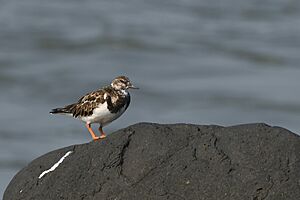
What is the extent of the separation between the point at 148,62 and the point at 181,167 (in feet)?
39.5

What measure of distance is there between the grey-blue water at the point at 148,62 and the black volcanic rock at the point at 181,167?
4.65 meters

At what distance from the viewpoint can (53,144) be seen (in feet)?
45.0

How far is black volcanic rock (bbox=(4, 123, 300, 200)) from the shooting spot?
22.6 ft

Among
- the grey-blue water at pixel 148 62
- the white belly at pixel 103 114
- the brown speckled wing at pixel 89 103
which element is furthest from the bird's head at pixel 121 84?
the grey-blue water at pixel 148 62

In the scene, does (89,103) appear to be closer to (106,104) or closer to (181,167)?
(106,104)

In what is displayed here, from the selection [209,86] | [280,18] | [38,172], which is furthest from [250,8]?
[38,172]

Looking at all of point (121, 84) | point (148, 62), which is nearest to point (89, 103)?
point (121, 84)

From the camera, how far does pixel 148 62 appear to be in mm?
19031

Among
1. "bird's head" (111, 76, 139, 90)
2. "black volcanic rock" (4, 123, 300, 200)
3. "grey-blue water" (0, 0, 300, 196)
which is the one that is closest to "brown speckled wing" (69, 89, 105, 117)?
"bird's head" (111, 76, 139, 90)

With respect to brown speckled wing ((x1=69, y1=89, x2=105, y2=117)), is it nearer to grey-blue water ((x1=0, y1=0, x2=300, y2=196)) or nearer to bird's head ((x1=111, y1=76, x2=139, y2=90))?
bird's head ((x1=111, y1=76, x2=139, y2=90))

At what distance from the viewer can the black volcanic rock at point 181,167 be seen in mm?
6895

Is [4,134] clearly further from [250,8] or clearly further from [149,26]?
[250,8]

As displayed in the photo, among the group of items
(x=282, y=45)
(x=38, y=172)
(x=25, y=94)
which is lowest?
(x=38, y=172)

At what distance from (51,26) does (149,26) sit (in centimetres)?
222
